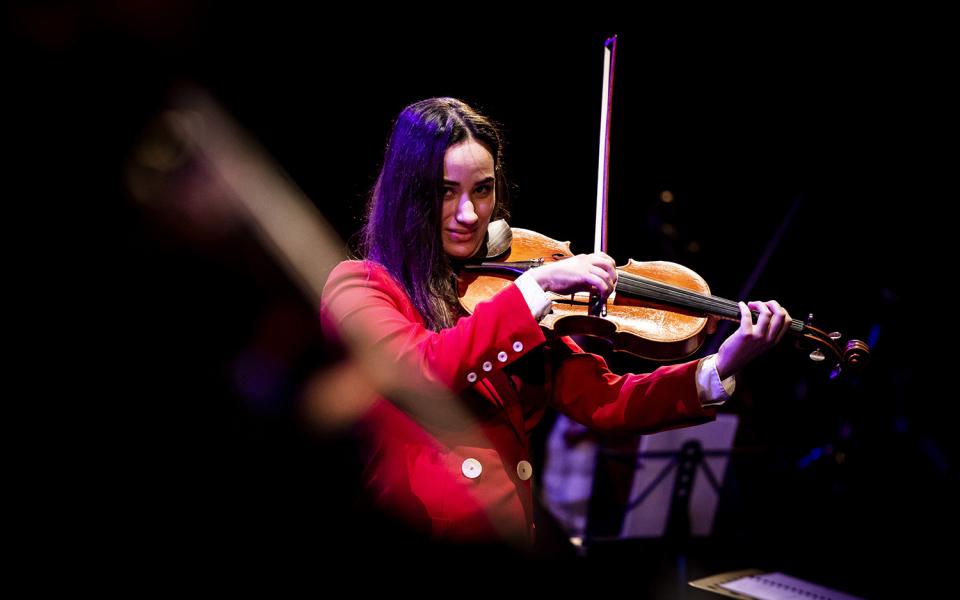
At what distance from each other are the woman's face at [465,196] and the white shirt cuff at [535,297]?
331mm

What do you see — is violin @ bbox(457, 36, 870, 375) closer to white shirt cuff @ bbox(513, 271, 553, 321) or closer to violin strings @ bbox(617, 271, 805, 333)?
violin strings @ bbox(617, 271, 805, 333)

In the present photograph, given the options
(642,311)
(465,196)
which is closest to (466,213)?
(465,196)

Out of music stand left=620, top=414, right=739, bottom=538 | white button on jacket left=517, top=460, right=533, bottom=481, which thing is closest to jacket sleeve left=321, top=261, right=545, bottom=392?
white button on jacket left=517, top=460, right=533, bottom=481

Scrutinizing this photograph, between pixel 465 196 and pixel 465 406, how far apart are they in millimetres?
512

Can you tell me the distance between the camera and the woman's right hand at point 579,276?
55.0 inches

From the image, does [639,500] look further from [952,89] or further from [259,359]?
[952,89]

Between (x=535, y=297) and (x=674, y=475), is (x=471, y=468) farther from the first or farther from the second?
(x=674, y=475)

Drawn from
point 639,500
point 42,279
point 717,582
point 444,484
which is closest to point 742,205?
point 639,500

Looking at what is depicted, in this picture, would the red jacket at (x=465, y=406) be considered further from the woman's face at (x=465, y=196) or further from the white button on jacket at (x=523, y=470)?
the woman's face at (x=465, y=196)

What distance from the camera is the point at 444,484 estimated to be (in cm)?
150

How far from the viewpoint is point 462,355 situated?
1350mm

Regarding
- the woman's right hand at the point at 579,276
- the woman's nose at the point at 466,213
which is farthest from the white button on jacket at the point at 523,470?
the woman's nose at the point at 466,213

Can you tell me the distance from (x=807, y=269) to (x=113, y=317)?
416 centimetres

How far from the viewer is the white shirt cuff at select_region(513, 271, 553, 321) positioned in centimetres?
138
